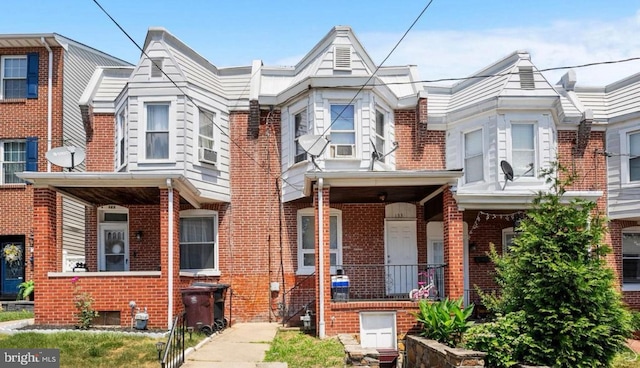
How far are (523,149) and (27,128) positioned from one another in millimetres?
15910

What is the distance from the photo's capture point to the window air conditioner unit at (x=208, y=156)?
16953 mm

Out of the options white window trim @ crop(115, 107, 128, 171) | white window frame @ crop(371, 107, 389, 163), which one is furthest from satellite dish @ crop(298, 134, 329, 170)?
white window trim @ crop(115, 107, 128, 171)

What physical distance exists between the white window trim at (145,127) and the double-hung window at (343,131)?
13.2ft

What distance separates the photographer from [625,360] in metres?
11.5

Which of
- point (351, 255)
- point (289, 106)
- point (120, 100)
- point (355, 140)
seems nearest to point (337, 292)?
point (351, 255)

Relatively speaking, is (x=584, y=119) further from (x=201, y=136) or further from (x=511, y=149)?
(x=201, y=136)

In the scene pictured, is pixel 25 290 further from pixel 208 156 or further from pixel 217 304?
pixel 217 304

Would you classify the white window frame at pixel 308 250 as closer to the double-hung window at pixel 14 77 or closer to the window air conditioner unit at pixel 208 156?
the window air conditioner unit at pixel 208 156

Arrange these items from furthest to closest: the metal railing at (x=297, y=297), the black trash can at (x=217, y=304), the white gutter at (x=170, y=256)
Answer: the metal railing at (x=297, y=297)
the black trash can at (x=217, y=304)
the white gutter at (x=170, y=256)

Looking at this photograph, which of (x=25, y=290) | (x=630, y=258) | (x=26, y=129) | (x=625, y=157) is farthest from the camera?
(x=26, y=129)

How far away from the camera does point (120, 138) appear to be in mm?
17438

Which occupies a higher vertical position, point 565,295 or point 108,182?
point 108,182

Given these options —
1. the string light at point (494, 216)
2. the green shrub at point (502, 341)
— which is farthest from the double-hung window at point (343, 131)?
the green shrub at point (502, 341)

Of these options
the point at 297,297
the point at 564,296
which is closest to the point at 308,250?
the point at 297,297
